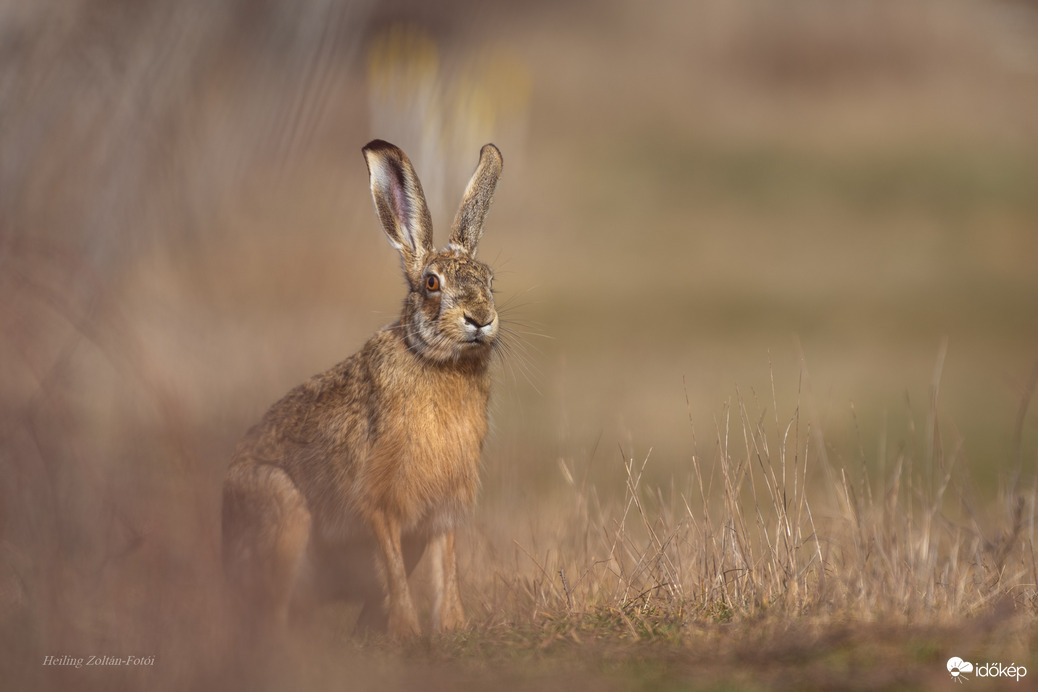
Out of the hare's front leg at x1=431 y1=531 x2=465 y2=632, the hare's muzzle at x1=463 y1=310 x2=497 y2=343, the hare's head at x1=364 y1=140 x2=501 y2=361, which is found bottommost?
the hare's front leg at x1=431 y1=531 x2=465 y2=632

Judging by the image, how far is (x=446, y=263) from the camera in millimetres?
5875

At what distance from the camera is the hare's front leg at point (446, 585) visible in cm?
551

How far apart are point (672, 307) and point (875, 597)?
1839 cm

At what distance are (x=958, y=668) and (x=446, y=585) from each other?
9.62 feet

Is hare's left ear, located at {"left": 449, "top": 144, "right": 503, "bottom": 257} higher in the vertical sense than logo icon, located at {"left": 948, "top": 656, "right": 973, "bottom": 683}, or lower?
higher

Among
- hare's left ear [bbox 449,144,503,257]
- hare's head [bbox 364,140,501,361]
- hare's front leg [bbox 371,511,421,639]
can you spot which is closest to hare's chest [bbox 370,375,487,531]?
hare's front leg [bbox 371,511,421,639]

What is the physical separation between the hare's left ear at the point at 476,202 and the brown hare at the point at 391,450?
1 centimetres

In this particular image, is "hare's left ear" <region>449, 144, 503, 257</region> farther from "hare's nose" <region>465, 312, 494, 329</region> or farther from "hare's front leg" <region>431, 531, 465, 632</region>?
"hare's front leg" <region>431, 531, 465, 632</region>

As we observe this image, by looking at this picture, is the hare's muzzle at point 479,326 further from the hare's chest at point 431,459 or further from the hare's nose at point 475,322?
the hare's chest at point 431,459

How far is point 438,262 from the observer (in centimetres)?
588

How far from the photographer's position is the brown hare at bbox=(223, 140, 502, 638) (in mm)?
5449

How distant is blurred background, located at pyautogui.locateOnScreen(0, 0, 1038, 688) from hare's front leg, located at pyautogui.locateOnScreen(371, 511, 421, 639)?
103 centimetres

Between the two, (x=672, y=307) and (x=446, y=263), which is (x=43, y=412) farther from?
(x=672, y=307)

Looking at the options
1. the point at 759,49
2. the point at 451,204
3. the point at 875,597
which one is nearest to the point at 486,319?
the point at 875,597
